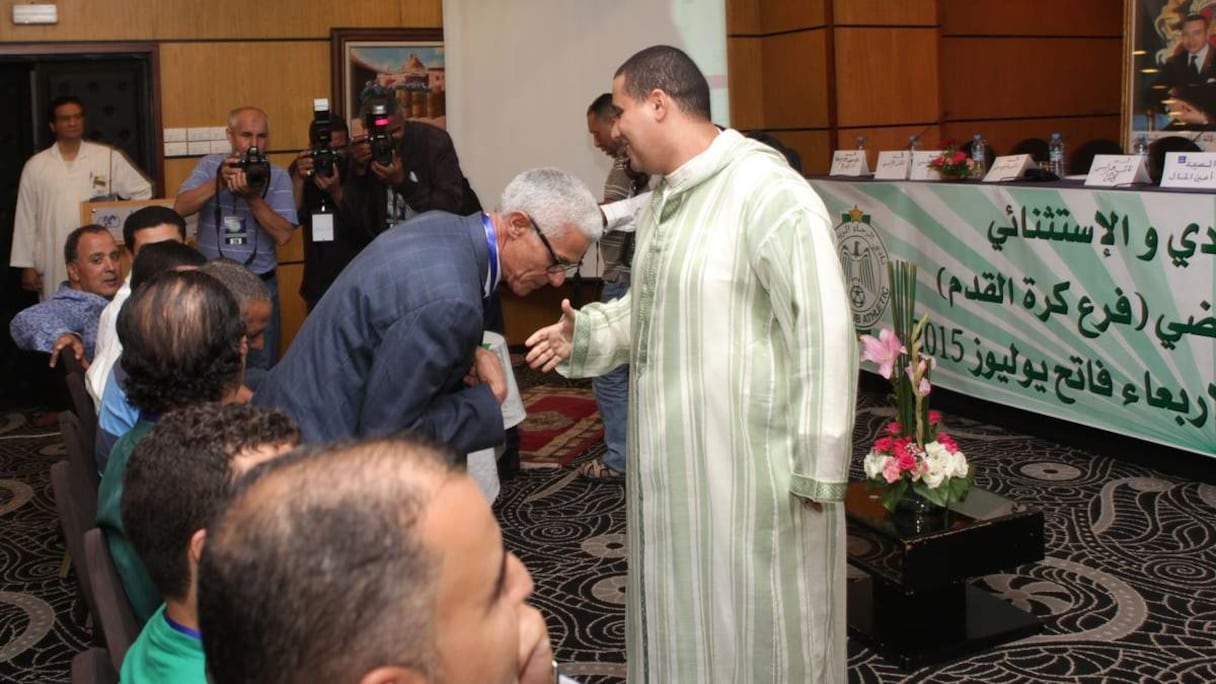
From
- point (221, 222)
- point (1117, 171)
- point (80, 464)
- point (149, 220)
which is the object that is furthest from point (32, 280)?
point (1117, 171)

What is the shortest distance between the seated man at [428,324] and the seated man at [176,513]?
2.12 ft

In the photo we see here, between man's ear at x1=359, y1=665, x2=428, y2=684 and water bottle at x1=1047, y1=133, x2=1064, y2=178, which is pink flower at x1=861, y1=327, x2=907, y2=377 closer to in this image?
man's ear at x1=359, y1=665, x2=428, y2=684

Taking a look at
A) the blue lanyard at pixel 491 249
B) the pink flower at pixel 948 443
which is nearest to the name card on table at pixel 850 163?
the pink flower at pixel 948 443

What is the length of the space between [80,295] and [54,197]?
2252 millimetres

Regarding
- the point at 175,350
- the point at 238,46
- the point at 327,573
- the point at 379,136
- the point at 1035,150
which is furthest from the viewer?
the point at 238,46

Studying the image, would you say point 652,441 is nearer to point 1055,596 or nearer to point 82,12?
point 1055,596

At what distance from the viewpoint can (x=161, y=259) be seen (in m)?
3.34

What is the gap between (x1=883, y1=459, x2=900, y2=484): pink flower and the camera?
345 centimetres

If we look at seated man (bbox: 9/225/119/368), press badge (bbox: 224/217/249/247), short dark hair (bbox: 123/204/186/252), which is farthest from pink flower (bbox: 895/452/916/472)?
press badge (bbox: 224/217/249/247)

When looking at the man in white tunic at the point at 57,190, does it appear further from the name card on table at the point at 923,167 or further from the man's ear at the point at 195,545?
the man's ear at the point at 195,545

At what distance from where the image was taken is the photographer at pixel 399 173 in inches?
206

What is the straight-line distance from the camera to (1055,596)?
3.76m

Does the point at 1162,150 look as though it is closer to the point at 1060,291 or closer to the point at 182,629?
the point at 1060,291

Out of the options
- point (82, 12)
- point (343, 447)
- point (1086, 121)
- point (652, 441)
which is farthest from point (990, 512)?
point (1086, 121)
